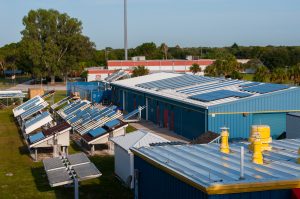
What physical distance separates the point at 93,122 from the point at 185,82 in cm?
1083

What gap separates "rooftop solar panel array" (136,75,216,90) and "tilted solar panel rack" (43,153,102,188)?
52.0 feet

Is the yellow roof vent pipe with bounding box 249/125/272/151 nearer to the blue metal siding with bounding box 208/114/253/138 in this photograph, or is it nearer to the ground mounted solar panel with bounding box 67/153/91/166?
the ground mounted solar panel with bounding box 67/153/91/166

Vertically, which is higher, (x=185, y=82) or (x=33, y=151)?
(x=185, y=82)

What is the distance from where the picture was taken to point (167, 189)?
10133 mm

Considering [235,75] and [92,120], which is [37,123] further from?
[235,75]

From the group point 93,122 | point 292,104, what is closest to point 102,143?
point 93,122

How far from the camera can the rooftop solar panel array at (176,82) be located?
3188cm

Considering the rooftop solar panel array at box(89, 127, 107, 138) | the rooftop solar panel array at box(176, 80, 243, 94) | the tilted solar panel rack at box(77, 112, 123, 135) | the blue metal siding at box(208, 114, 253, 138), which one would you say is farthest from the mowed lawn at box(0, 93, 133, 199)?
the rooftop solar panel array at box(176, 80, 243, 94)

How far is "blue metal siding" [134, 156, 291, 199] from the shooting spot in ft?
27.6

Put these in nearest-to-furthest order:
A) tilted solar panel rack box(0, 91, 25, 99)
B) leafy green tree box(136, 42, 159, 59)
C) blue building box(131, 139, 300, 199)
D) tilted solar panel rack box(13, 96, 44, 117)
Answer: blue building box(131, 139, 300, 199) < tilted solar panel rack box(13, 96, 44, 117) < tilted solar panel rack box(0, 91, 25, 99) < leafy green tree box(136, 42, 159, 59)

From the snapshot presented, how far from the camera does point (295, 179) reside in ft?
28.0

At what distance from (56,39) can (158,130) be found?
49308mm

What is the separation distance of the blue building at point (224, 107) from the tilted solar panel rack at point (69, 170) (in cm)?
857

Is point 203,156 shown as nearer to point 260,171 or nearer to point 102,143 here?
point 260,171
